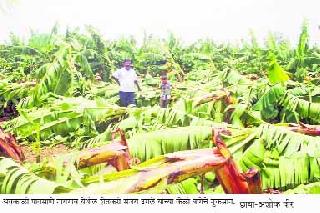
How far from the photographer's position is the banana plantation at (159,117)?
2943 millimetres

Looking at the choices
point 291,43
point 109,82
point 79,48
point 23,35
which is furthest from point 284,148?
point 23,35

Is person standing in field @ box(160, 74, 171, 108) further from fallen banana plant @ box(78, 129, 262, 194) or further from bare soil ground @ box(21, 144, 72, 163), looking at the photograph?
bare soil ground @ box(21, 144, 72, 163)

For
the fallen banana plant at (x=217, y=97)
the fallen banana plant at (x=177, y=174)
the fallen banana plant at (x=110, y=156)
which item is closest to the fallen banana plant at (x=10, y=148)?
the fallen banana plant at (x=110, y=156)

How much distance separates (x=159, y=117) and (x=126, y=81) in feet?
1.01

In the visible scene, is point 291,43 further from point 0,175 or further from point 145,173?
point 0,175

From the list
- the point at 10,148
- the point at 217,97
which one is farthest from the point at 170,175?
the point at 10,148

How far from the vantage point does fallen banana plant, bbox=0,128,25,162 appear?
3244mm

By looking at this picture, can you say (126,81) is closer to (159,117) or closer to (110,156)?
(159,117)

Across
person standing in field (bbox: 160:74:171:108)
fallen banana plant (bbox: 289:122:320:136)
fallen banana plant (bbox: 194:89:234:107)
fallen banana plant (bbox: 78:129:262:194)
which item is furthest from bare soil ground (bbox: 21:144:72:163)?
fallen banana plant (bbox: 289:122:320:136)

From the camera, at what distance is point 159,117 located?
3.16m

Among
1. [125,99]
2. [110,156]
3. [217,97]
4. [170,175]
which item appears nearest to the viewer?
[170,175]

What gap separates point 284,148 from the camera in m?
2.96

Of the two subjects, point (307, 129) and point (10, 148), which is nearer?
point (307, 129)

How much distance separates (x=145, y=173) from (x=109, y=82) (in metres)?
0.72
